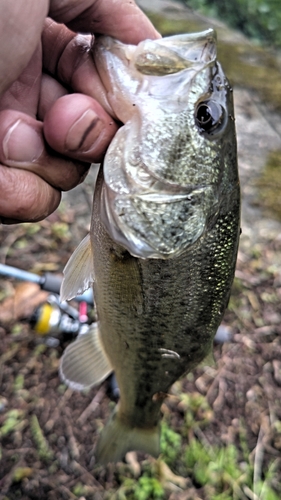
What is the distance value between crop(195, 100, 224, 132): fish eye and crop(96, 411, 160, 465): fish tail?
1376 mm

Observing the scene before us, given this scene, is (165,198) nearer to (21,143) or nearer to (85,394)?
(21,143)

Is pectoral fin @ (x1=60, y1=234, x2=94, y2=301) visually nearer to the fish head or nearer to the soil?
the fish head

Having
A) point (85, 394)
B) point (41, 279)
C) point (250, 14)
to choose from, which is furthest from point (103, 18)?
point (250, 14)

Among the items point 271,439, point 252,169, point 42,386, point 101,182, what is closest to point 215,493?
point 271,439

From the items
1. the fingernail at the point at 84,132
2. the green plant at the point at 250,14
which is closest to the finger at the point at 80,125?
the fingernail at the point at 84,132

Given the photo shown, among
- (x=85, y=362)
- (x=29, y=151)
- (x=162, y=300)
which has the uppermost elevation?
(x=29, y=151)

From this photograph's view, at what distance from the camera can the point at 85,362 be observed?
203 centimetres

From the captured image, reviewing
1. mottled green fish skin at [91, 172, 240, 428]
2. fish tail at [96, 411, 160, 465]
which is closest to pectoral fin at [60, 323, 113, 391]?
mottled green fish skin at [91, 172, 240, 428]

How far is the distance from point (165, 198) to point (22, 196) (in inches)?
18.0

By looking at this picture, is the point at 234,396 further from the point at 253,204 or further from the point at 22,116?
the point at 22,116

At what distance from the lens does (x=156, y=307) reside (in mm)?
1604

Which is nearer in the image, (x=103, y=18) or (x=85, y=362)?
(x=103, y=18)

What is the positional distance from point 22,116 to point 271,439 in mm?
2298

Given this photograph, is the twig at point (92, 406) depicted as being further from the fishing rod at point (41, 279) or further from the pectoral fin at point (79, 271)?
the pectoral fin at point (79, 271)
